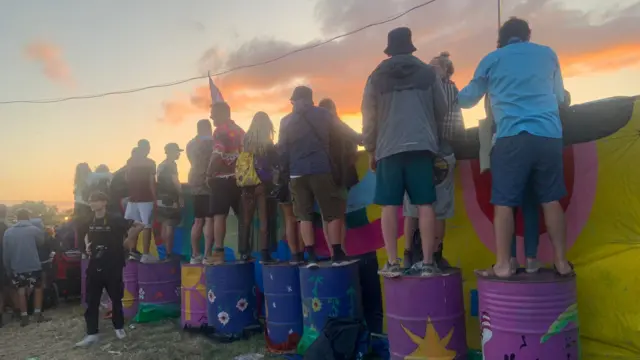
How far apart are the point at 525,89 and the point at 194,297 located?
473 centimetres

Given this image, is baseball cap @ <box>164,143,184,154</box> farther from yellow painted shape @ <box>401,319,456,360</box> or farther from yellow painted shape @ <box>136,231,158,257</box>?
yellow painted shape @ <box>401,319,456,360</box>

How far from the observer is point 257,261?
21.4ft

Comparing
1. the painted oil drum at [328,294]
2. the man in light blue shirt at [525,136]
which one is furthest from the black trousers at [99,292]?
the man in light blue shirt at [525,136]

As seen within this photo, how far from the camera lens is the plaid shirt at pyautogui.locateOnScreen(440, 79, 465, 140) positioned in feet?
12.9

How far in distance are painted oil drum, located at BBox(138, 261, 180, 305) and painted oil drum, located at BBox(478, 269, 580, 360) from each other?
535 cm

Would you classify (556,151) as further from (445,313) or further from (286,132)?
(286,132)

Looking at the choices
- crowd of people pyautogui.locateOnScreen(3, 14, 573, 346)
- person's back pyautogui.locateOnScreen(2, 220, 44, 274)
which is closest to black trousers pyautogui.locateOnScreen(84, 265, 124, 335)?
crowd of people pyautogui.locateOnScreen(3, 14, 573, 346)

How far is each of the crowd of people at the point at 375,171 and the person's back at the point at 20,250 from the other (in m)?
0.03

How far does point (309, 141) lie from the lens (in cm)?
496

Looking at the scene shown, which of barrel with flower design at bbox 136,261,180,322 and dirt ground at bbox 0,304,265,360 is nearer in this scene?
dirt ground at bbox 0,304,265,360

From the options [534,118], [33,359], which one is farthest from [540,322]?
[33,359]

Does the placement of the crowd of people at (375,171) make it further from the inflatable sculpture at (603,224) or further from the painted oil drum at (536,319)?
the inflatable sculpture at (603,224)

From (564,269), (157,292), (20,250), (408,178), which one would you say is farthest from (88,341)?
(564,269)

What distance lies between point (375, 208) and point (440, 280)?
1788 millimetres
